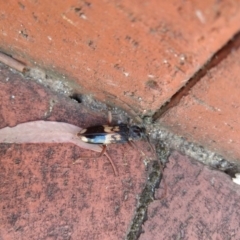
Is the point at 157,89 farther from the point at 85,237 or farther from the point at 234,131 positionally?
the point at 85,237

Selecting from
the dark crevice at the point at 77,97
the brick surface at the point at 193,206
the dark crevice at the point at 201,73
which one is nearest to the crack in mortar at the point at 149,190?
the brick surface at the point at 193,206

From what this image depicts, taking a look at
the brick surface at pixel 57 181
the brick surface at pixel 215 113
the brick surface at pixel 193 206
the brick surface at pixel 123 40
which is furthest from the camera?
the brick surface at pixel 193 206

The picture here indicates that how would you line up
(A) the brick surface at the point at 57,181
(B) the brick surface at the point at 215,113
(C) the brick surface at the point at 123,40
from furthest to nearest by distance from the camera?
(A) the brick surface at the point at 57,181 → (B) the brick surface at the point at 215,113 → (C) the brick surface at the point at 123,40

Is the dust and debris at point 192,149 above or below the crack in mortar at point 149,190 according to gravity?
above

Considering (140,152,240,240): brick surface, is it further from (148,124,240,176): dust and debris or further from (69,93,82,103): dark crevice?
(69,93,82,103): dark crevice

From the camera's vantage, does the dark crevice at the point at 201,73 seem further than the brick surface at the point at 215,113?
No

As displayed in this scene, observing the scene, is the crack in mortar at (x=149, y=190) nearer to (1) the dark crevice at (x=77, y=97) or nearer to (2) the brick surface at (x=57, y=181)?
(2) the brick surface at (x=57, y=181)

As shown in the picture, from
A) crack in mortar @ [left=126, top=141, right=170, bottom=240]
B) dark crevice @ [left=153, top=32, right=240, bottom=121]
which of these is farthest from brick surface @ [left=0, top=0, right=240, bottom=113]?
crack in mortar @ [left=126, top=141, right=170, bottom=240]
